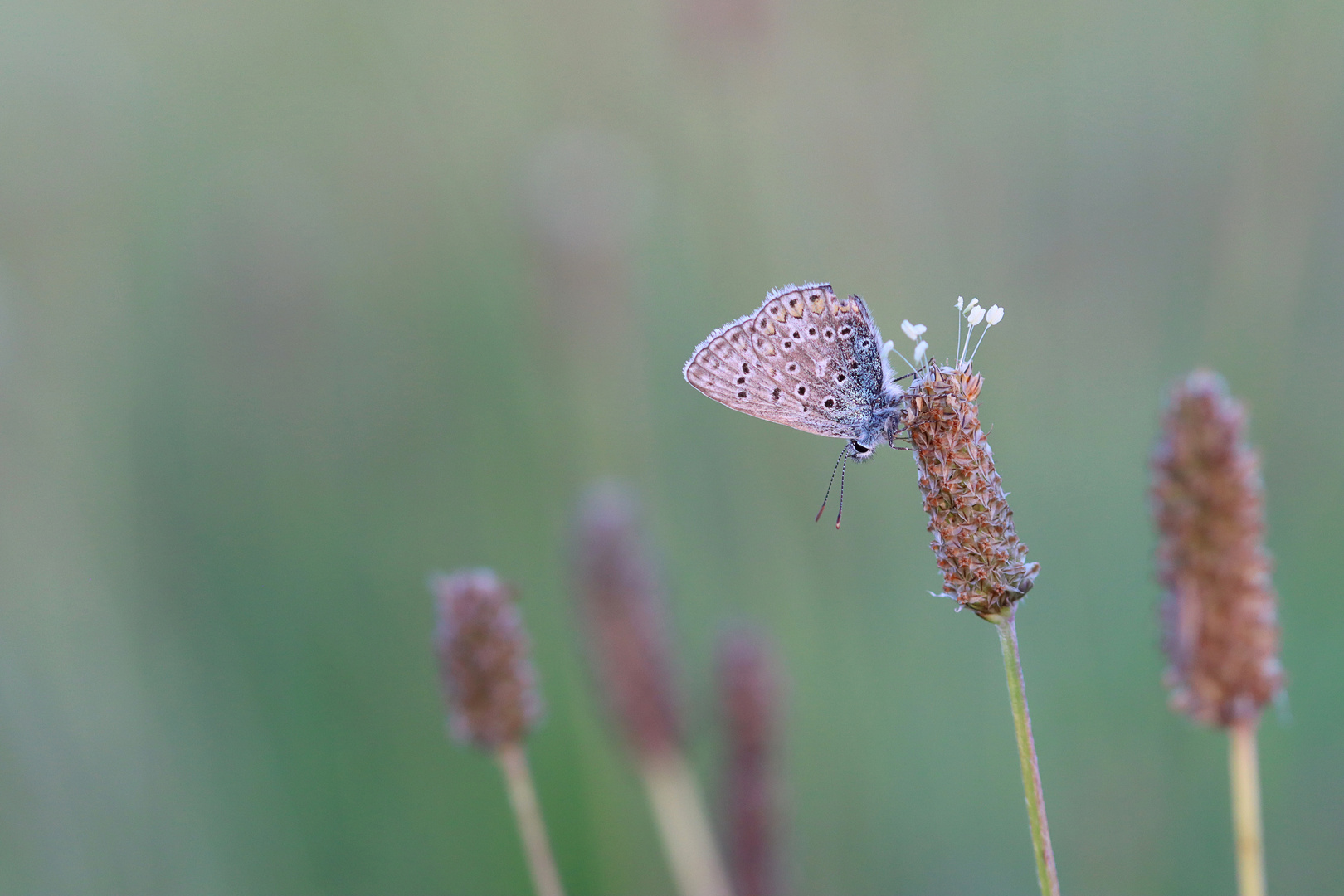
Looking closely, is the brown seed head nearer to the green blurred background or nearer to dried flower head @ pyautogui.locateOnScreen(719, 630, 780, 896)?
dried flower head @ pyautogui.locateOnScreen(719, 630, 780, 896)

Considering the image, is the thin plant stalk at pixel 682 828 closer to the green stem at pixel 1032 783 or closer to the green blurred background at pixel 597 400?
the green blurred background at pixel 597 400

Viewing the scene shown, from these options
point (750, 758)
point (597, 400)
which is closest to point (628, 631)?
point (750, 758)

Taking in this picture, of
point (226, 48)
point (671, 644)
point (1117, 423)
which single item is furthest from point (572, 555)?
point (226, 48)

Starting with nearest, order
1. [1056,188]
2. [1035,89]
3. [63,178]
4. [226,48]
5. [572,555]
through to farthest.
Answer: [572,555] → [63,178] → [1056,188] → [1035,89] → [226,48]

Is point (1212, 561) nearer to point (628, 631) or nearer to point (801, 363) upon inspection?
point (801, 363)

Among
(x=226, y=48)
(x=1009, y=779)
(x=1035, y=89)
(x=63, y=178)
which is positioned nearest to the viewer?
(x=1009, y=779)

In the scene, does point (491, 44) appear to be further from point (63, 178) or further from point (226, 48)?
point (63, 178)

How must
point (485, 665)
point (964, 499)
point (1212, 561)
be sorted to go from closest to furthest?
1. point (1212, 561)
2. point (964, 499)
3. point (485, 665)

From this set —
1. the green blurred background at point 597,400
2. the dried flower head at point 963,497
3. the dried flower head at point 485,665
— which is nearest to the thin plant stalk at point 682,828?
the green blurred background at point 597,400
